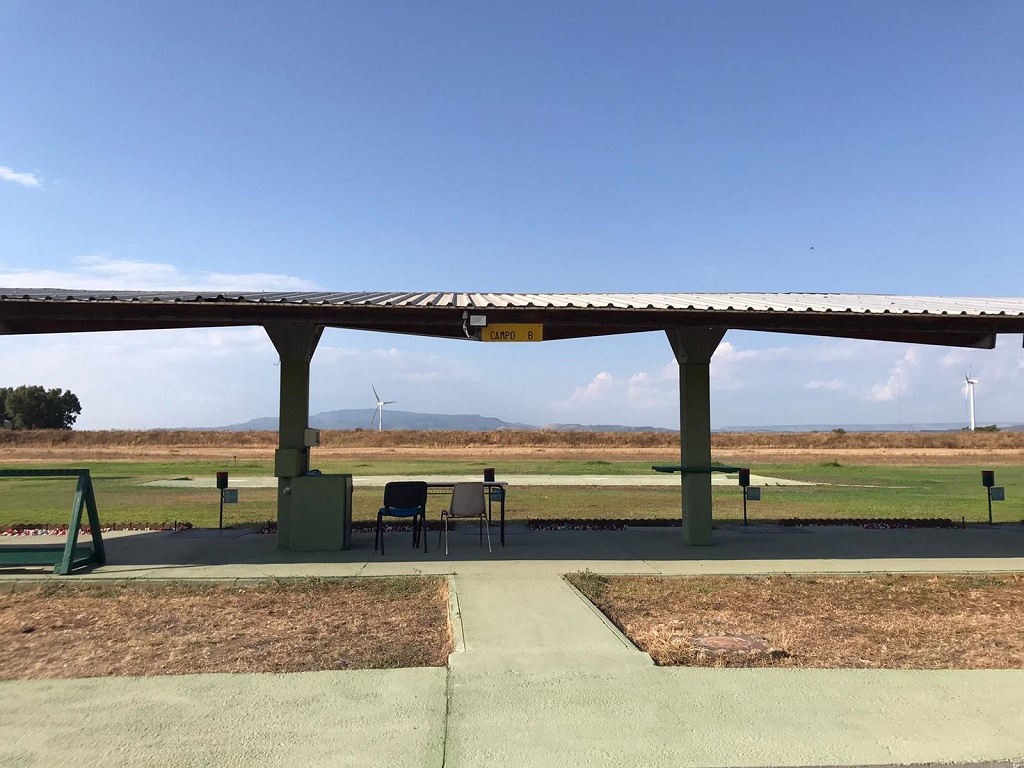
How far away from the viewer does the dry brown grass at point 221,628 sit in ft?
15.8

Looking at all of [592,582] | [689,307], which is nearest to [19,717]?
[592,582]

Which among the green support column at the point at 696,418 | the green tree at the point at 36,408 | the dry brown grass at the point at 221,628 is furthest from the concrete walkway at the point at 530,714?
the green tree at the point at 36,408

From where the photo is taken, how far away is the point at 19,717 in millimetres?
3799

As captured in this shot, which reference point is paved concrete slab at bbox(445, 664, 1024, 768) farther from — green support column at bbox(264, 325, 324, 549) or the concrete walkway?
green support column at bbox(264, 325, 324, 549)

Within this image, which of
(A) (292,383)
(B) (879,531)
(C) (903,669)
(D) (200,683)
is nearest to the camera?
(D) (200,683)

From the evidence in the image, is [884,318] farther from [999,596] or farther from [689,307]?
[999,596]

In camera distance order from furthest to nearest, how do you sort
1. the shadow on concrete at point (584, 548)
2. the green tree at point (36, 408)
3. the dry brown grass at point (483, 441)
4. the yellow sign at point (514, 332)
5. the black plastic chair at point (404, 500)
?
the green tree at point (36, 408) < the dry brown grass at point (483, 441) < the black plastic chair at point (404, 500) < the shadow on concrete at point (584, 548) < the yellow sign at point (514, 332)

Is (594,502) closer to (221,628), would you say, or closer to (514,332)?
(514,332)

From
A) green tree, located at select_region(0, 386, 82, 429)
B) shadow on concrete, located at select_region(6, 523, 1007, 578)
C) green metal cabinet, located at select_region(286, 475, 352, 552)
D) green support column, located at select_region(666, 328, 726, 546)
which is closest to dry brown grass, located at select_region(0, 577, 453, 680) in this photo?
shadow on concrete, located at select_region(6, 523, 1007, 578)

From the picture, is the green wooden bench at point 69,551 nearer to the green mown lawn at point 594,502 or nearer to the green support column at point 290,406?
the green support column at point 290,406

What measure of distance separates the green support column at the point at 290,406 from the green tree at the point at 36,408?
3456 inches

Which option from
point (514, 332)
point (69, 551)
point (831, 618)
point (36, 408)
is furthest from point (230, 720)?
point (36, 408)

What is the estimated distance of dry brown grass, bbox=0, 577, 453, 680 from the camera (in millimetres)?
4809

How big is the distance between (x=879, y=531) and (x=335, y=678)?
9.45 m
